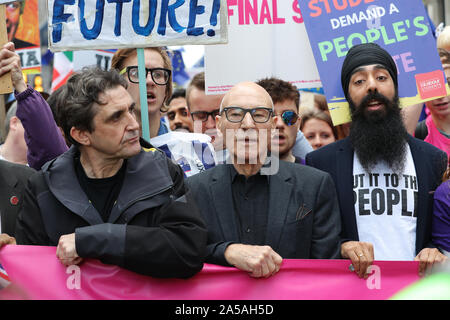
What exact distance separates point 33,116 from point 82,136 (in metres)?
0.49

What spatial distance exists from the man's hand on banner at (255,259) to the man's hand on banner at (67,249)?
75 centimetres

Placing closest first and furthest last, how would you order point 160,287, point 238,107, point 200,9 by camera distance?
1. point 160,287
2. point 238,107
3. point 200,9

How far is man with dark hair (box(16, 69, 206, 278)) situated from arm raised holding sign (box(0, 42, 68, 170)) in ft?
1.11

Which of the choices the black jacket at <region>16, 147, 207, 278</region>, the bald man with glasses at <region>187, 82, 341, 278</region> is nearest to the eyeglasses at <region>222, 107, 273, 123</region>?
the bald man with glasses at <region>187, 82, 341, 278</region>

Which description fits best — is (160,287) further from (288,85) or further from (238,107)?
(288,85)

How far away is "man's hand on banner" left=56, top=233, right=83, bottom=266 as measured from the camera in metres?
3.31

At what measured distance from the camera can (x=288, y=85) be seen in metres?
5.10

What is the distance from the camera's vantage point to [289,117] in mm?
5059

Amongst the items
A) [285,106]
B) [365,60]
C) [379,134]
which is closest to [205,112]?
[285,106]

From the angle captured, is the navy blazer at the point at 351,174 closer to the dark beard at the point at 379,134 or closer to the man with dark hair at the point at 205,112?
the dark beard at the point at 379,134

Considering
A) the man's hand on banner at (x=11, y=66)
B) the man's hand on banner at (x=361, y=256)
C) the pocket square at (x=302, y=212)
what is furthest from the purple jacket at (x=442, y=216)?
the man's hand on banner at (x=11, y=66)

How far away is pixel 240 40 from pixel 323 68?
0.74 m

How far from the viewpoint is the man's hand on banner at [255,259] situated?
134 inches
